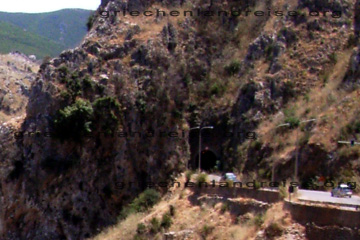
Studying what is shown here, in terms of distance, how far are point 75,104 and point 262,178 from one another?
1546 centimetres

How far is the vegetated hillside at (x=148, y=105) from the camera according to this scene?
40281mm

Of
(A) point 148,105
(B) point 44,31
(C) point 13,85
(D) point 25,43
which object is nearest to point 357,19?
(A) point 148,105

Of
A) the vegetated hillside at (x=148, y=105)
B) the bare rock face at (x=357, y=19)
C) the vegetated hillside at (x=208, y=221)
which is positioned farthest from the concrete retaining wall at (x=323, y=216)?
the bare rock face at (x=357, y=19)

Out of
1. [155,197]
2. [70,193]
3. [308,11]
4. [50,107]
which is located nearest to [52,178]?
[70,193]

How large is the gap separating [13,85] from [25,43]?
1981 inches

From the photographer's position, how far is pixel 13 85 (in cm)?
8781

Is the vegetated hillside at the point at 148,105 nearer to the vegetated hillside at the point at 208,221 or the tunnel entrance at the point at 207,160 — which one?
the tunnel entrance at the point at 207,160

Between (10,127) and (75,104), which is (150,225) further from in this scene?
(10,127)

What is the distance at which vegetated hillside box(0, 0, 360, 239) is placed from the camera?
132ft

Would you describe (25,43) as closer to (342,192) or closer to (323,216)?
(342,192)

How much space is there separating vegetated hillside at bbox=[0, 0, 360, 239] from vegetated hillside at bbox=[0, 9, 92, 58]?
8241cm

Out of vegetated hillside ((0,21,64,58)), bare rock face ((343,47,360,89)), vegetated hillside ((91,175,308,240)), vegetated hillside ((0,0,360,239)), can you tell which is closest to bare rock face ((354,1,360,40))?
vegetated hillside ((0,0,360,239))

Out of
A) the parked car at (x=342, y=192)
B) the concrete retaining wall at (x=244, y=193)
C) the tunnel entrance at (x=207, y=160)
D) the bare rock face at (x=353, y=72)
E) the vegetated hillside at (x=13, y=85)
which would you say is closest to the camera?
the parked car at (x=342, y=192)

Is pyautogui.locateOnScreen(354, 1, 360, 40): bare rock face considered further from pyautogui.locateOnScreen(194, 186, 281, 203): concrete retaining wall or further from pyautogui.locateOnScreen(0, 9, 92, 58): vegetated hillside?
pyautogui.locateOnScreen(0, 9, 92, 58): vegetated hillside
